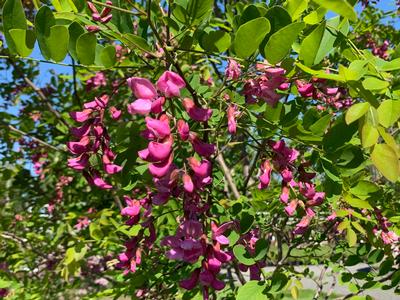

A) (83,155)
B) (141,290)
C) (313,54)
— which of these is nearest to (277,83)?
(313,54)

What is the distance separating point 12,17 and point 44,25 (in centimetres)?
7

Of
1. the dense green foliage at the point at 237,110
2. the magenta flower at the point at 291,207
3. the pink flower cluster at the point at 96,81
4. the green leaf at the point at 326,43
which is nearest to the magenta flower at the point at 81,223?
the pink flower cluster at the point at 96,81

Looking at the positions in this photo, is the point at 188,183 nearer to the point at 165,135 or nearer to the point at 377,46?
the point at 165,135

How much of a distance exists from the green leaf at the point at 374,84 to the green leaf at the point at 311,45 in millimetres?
107

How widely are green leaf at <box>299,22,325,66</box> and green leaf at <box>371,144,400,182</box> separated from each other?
0.23m

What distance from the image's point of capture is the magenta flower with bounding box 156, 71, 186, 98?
0.86 meters

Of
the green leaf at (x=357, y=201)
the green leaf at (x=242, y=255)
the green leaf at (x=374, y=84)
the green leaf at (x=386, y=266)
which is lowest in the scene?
the green leaf at (x=386, y=266)

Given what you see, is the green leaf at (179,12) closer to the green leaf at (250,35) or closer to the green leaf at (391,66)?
the green leaf at (250,35)

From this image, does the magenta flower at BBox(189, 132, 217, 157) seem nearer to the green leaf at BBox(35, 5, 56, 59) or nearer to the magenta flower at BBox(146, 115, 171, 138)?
the magenta flower at BBox(146, 115, 171, 138)

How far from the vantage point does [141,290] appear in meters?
1.79

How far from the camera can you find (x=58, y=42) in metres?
0.93

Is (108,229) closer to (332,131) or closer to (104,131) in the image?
(104,131)

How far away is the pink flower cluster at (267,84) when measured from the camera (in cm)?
90

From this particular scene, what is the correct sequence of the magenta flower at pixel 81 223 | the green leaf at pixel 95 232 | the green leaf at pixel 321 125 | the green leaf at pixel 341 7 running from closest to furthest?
the green leaf at pixel 341 7 < the green leaf at pixel 321 125 < the green leaf at pixel 95 232 < the magenta flower at pixel 81 223
